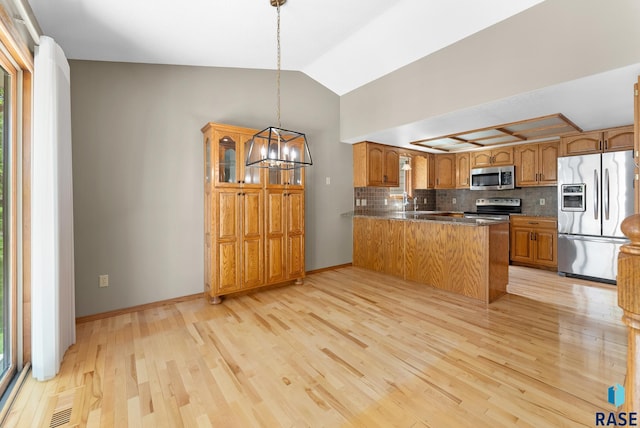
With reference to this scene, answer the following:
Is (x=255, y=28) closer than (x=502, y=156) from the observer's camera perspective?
Yes

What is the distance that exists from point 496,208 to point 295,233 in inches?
165

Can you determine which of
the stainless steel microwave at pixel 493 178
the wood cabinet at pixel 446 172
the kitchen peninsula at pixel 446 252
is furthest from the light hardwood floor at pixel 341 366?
the wood cabinet at pixel 446 172

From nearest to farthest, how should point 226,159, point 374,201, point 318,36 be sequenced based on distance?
point 318,36, point 226,159, point 374,201

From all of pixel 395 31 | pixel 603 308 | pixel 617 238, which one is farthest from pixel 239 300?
pixel 617 238

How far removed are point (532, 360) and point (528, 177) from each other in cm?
395

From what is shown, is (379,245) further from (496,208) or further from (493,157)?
(493,157)

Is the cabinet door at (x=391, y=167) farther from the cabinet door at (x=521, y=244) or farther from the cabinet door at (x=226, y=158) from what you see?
the cabinet door at (x=226, y=158)

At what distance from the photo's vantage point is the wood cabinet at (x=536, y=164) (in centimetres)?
475

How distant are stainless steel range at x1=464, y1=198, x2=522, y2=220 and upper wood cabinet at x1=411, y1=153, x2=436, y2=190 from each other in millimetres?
998

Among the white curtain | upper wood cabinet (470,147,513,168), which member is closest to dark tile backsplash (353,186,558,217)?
upper wood cabinet (470,147,513,168)

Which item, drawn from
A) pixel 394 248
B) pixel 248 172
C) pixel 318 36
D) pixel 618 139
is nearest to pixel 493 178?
pixel 618 139

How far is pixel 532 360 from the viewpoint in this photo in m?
2.11

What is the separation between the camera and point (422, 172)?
610 cm

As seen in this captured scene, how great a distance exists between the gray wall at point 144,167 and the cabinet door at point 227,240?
0.41m
